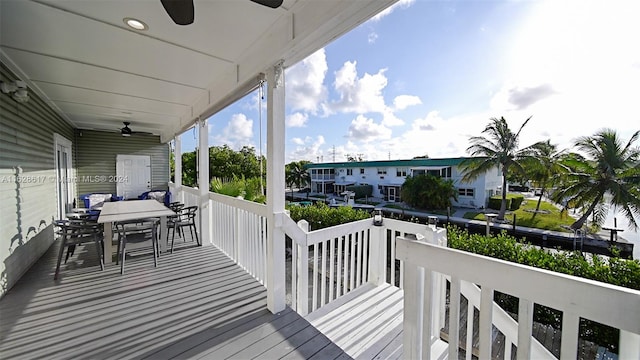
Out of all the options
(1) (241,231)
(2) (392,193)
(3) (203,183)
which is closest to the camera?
(1) (241,231)

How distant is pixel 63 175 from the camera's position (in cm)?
548

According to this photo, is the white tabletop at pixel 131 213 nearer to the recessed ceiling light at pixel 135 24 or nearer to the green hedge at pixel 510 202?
the recessed ceiling light at pixel 135 24

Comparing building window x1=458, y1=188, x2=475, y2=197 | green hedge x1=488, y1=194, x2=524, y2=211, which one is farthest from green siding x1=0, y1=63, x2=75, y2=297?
green hedge x1=488, y1=194, x2=524, y2=211

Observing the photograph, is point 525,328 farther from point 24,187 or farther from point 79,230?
point 24,187

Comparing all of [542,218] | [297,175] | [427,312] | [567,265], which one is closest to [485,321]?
[427,312]

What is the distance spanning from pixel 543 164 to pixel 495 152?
284 cm

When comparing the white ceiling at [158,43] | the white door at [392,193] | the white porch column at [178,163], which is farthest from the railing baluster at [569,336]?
the white door at [392,193]

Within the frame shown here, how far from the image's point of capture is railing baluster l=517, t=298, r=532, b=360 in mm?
968

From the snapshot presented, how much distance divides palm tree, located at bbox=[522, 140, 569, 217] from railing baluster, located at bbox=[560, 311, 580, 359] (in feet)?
46.5

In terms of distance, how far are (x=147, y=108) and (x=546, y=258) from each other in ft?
22.3

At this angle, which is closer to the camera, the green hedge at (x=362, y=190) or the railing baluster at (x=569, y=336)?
the railing baluster at (x=569, y=336)

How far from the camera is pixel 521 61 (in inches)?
140

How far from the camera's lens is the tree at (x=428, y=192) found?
1808 centimetres

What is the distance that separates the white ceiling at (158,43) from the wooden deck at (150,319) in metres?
2.33
